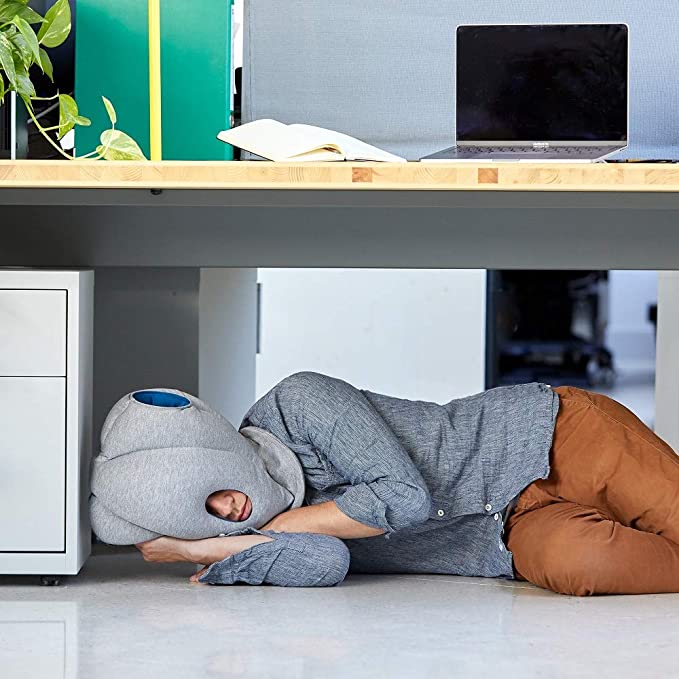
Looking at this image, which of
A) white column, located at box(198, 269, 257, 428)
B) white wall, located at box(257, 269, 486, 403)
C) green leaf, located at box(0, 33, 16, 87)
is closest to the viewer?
green leaf, located at box(0, 33, 16, 87)

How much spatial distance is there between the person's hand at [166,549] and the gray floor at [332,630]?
0.06 meters

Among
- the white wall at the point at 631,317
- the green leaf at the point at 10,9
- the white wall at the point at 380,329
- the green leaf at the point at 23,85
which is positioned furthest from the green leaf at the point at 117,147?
the white wall at the point at 631,317

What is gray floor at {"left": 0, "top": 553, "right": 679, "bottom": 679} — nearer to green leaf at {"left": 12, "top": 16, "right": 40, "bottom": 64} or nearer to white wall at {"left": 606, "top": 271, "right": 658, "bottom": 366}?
green leaf at {"left": 12, "top": 16, "right": 40, "bottom": 64}

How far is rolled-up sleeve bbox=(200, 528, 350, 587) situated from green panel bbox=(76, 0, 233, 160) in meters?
0.79

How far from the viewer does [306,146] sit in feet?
5.31

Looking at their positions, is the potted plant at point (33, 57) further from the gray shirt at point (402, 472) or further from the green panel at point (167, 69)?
the gray shirt at point (402, 472)

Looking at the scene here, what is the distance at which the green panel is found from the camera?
201 cm

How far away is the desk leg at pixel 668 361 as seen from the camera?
98.9 inches

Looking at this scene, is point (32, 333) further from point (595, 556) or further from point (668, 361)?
point (668, 361)

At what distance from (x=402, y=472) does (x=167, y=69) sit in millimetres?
898

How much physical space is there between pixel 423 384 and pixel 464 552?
9.79 feet

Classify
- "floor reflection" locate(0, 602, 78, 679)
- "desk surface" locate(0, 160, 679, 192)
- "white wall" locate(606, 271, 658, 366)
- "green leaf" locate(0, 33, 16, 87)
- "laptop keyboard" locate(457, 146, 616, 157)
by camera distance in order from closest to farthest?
"floor reflection" locate(0, 602, 78, 679)
"desk surface" locate(0, 160, 679, 192)
"green leaf" locate(0, 33, 16, 87)
"laptop keyboard" locate(457, 146, 616, 157)
"white wall" locate(606, 271, 658, 366)

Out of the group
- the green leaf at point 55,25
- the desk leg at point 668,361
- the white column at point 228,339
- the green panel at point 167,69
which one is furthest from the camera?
the desk leg at point 668,361

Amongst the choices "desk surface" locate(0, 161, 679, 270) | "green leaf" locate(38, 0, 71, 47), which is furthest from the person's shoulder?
"green leaf" locate(38, 0, 71, 47)
